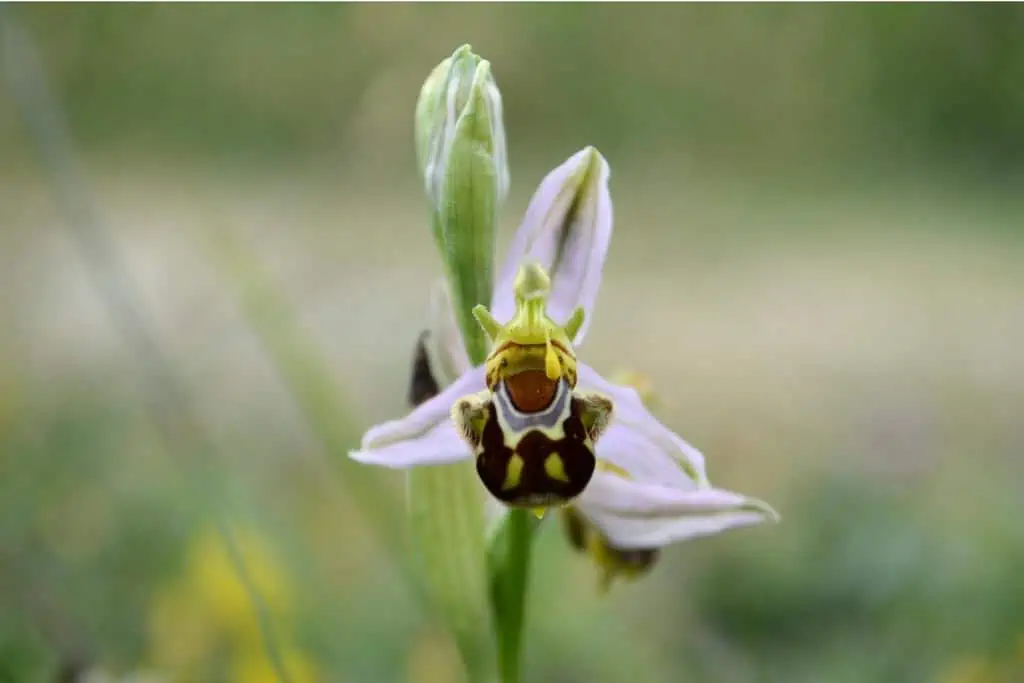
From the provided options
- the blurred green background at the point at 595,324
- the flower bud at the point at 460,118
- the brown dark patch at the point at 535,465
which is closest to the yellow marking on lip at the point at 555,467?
the brown dark patch at the point at 535,465

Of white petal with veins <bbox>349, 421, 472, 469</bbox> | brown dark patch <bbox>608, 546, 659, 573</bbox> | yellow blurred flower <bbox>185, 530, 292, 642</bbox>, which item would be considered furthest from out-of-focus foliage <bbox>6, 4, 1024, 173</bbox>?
white petal with veins <bbox>349, 421, 472, 469</bbox>

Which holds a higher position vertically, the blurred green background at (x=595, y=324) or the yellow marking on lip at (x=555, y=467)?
the blurred green background at (x=595, y=324)

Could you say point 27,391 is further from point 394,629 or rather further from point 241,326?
point 394,629

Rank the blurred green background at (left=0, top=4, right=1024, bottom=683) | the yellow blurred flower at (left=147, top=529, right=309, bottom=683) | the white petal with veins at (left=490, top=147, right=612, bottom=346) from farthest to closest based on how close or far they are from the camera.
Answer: the blurred green background at (left=0, top=4, right=1024, bottom=683)
the yellow blurred flower at (left=147, top=529, right=309, bottom=683)
the white petal with veins at (left=490, top=147, right=612, bottom=346)

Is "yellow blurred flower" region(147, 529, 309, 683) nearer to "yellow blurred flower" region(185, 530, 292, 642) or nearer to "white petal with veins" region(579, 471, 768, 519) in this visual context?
"yellow blurred flower" region(185, 530, 292, 642)

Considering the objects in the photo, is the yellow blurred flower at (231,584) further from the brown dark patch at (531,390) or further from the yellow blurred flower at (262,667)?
the brown dark patch at (531,390)

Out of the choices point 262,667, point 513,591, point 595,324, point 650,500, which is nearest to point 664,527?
point 650,500

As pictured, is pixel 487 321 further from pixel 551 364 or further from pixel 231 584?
pixel 231 584
